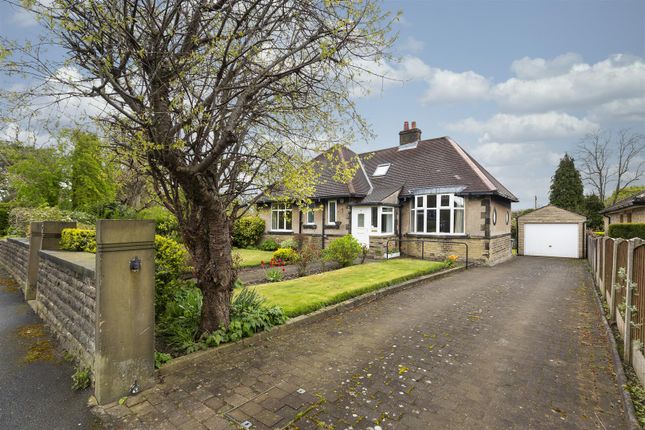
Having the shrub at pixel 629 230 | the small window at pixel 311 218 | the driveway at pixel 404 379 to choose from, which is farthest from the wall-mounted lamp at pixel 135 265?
the shrub at pixel 629 230

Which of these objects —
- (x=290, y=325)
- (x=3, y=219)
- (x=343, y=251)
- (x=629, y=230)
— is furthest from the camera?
(x=3, y=219)

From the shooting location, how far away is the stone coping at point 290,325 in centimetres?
415

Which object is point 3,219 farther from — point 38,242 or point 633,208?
point 633,208

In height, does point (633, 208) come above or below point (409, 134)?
below

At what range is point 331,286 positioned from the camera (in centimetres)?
874

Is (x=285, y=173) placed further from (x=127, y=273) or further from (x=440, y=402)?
(x=440, y=402)

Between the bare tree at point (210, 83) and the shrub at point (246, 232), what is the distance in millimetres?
16528

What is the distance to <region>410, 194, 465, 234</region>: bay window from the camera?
633 inches

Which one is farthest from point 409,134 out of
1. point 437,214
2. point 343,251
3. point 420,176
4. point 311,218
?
point 343,251

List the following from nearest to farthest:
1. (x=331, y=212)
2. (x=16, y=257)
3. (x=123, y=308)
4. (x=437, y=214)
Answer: (x=123, y=308) → (x=16, y=257) → (x=437, y=214) → (x=331, y=212)

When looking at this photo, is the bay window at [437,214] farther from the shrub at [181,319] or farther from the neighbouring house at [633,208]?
the shrub at [181,319]

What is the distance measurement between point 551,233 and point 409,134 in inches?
464

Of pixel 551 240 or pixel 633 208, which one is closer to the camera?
pixel 633 208

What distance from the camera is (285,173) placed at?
504 centimetres
